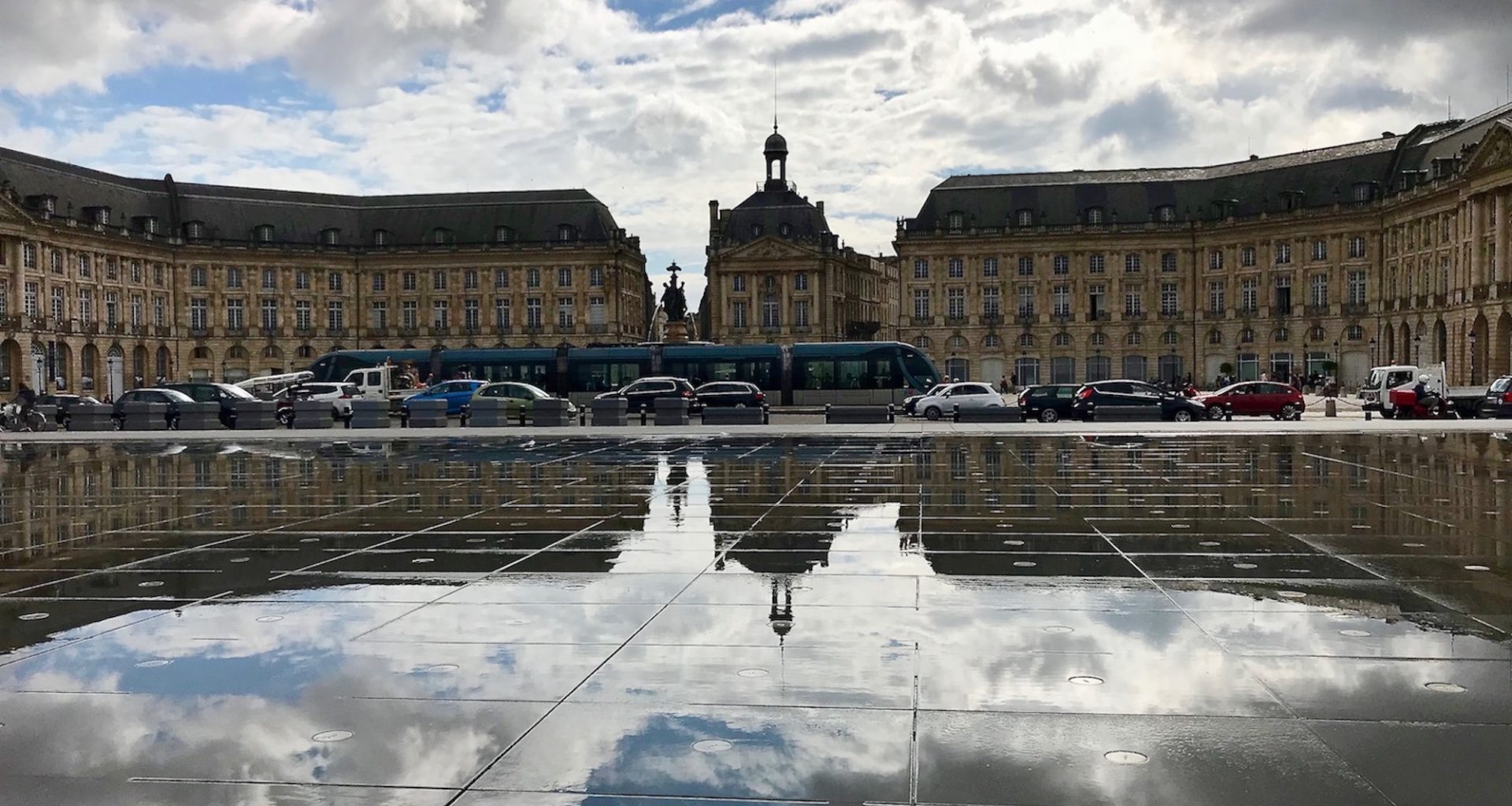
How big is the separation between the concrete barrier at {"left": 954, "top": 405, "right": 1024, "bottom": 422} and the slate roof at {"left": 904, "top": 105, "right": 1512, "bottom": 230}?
191 feet

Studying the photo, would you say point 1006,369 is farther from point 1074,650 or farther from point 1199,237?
point 1074,650

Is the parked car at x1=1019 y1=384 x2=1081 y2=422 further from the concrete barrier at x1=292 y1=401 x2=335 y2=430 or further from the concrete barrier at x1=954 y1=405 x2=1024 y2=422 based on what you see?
the concrete barrier at x1=292 y1=401 x2=335 y2=430

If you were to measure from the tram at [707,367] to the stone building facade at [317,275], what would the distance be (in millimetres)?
40020

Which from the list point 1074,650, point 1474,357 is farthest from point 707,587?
point 1474,357

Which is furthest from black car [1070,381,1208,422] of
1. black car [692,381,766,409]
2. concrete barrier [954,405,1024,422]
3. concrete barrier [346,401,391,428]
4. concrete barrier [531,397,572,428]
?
concrete barrier [346,401,391,428]

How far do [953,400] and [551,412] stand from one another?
1398 centimetres

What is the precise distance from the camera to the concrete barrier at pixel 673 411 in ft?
141

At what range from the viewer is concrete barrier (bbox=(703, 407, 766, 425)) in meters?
Answer: 41.9

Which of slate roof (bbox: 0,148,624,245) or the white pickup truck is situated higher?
slate roof (bbox: 0,148,624,245)

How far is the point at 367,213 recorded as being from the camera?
11081 centimetres

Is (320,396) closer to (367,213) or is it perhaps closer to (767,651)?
(767,651)

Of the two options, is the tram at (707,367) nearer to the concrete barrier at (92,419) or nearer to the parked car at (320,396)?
the parked car at (320,396)

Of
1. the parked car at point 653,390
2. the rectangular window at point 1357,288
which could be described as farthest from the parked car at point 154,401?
the rectangular window at point 1357,288

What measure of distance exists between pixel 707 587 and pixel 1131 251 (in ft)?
315
